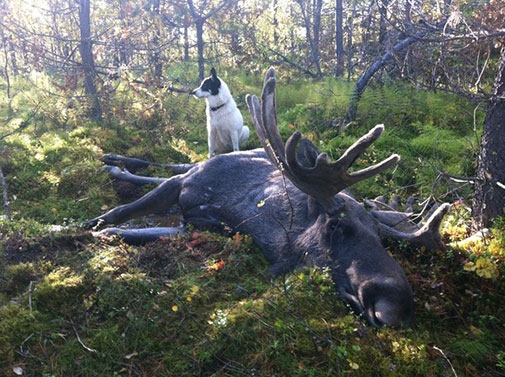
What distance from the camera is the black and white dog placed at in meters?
8.13

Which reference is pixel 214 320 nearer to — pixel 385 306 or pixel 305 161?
pixel 385 306

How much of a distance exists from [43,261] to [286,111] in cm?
731

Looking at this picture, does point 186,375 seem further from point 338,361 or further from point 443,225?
point 443,225

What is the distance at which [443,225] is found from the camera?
486cm

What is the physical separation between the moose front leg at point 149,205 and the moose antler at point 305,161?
1.61 meters

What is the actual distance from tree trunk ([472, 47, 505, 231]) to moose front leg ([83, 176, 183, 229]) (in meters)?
3.22

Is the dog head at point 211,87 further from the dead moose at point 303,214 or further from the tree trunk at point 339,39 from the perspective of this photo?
the tree trunk at point 339,39

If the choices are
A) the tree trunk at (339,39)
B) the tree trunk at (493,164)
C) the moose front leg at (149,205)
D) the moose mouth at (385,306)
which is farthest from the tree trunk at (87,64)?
the moose mouth at (385,306)

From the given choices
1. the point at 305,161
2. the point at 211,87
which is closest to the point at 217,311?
the point at 305,161

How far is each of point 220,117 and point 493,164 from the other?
16.1 ft

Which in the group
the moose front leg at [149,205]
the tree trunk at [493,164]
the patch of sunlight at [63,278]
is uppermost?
the tree trunk at [493,164]

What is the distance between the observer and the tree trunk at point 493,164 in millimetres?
4105

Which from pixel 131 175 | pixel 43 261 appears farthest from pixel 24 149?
pixel 43 261

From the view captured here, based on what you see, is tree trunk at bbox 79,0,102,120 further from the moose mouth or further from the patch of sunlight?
the moose mouth
